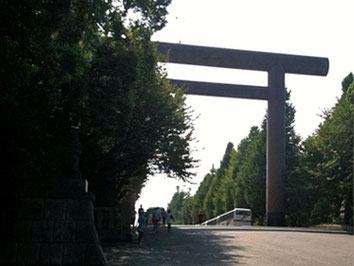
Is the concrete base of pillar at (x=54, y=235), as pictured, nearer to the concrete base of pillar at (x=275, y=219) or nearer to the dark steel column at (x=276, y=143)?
the dark steel column at (x=276, y=143)

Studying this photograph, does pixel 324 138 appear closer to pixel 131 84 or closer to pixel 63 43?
pixel 131 84

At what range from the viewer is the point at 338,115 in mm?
32094

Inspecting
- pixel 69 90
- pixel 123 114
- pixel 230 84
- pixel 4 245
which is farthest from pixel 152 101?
pixel 4 245

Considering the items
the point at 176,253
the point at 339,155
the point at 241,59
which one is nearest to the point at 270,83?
the point at 241,59

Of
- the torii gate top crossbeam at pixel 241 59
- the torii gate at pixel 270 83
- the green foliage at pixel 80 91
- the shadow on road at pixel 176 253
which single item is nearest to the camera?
the green foliage at pixel 80 91

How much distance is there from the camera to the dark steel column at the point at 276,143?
35281mm

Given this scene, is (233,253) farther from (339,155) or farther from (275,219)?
(275,219)

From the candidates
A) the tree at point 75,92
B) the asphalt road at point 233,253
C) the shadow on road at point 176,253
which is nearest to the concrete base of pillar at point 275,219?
the tree at point 75,92

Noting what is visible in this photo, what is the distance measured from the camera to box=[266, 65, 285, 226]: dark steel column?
3528cm

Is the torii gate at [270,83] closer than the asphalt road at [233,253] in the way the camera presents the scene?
No

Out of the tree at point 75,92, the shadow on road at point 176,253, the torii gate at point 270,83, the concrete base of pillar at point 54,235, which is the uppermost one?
the torii gate at point 270,83

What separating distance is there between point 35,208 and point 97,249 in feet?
5.60

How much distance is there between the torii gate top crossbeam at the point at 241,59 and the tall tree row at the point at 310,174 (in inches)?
120

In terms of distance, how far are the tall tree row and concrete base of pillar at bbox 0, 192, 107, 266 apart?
806 inches
